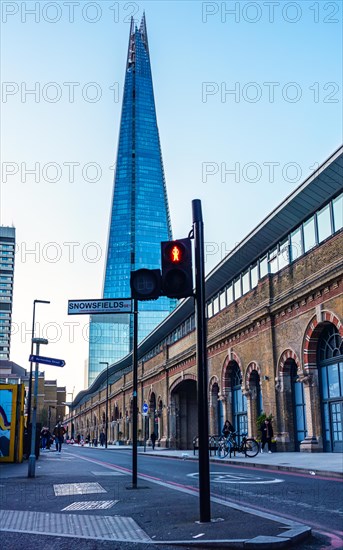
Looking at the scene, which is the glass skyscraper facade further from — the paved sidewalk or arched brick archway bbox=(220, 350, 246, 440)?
the paved sidewalk

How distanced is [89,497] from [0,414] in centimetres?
1296

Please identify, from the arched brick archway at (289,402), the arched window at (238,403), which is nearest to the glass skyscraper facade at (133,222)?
the arched window at (238,403)

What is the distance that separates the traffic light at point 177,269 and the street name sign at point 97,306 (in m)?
3.70

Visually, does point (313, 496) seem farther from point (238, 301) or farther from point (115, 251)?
point (115, 251)

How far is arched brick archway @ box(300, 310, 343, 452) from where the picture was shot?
23.2m

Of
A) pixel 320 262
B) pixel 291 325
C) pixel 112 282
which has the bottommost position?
pixel 291 325

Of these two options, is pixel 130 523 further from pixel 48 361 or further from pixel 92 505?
pixel 48 361

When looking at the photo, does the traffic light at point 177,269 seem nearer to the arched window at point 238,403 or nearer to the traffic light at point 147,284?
the traffic light at point 147,284

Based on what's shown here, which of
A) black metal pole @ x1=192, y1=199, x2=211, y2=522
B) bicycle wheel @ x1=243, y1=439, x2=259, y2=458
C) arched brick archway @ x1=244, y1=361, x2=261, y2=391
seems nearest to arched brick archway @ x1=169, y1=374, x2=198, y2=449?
arched brick archway @ x1=244, y1=361, x2=261, y2=391

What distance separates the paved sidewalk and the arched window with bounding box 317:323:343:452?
1314cm

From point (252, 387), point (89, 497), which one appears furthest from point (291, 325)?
point (89, 497)

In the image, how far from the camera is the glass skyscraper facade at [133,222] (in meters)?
159

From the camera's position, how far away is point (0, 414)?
21828 mm

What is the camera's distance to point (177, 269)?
7.14 m
